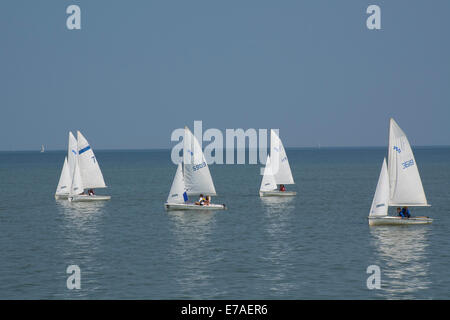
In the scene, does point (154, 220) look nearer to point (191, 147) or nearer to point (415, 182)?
point (191, 147)

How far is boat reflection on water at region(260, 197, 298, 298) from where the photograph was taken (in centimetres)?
3900

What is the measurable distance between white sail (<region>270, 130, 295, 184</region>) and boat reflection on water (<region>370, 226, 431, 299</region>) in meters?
37.1

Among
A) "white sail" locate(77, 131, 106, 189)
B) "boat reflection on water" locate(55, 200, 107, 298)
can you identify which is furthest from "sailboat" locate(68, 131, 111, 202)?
"boat reflection on water" locate(55, 200, 107, 298)

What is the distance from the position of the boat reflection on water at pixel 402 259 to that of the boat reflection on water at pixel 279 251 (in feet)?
20.1

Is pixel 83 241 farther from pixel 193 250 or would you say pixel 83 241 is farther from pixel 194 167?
pixel 194 167

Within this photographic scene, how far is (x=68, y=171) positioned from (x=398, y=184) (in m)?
52.3

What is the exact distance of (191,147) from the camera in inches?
2990

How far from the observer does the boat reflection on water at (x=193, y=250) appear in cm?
3945

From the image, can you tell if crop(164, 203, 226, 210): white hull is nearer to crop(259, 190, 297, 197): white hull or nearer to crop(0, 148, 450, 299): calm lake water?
crop(0, 148, 450, 299): calm lake water

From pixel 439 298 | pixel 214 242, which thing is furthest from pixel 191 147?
pixel 439 298

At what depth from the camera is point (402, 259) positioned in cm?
4634

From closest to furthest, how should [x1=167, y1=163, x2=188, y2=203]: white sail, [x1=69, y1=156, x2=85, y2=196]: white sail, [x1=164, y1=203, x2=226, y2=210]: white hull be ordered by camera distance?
[x1=167, y1=163, x2=188, y2=203]: white sail → [x1=164, y1=203, x2=226, y2=210]: white hull → [x1=69, y1=156, x2=85, y2=196]: white sail

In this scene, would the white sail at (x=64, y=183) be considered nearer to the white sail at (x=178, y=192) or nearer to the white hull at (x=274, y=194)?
the white sail at (x=178, y=192)
